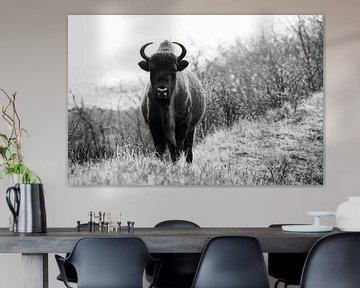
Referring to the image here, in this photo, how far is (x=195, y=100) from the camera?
6.07 meters

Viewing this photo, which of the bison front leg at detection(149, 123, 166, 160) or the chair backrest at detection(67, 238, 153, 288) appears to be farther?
the bison front leg at detection(149, 123, 166, 160)

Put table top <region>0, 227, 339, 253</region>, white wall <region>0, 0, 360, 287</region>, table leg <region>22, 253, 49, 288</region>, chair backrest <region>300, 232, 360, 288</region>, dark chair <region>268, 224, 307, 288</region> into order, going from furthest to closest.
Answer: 1. white wall <region>0, 0, 360, 287</region>
2. dark chair <region>268, 224, 307, 288</region>
3. table leg <region>22, 253, 49, 288</region>
4. table top <region>0, 227, 339, 253</region>
5. chair backrest <region>300, 232, 360, 288</region>

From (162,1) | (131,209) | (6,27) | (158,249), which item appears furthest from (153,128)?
(158,249)

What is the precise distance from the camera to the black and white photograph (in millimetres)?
6000

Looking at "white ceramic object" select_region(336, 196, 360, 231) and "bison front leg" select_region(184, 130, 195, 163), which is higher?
"bison front leg" select_region(184, 130, 195, 163)

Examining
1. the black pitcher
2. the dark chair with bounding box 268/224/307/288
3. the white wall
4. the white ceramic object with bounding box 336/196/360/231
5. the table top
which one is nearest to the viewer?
the table top

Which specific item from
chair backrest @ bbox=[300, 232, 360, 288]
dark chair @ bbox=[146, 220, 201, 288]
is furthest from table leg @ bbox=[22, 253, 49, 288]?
chair backrest @ bbox=[300, 232, 360, 288]

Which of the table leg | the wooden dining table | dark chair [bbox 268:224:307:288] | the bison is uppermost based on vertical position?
the bison

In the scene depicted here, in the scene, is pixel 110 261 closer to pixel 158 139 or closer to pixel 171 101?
pixel 158 139

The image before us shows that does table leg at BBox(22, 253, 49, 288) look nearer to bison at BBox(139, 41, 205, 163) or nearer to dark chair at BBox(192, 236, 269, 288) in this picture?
dark chair at BBox(192, 236, 269, 288)

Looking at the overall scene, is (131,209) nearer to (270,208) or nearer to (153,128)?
(153,128)

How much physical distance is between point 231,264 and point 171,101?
257 cm

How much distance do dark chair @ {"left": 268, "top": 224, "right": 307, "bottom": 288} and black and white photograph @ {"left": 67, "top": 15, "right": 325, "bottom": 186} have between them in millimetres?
1125

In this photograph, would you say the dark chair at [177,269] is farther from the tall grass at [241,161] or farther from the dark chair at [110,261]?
the tall grass at [241,161]
